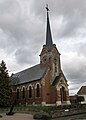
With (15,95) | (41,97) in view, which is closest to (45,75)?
(41,97)

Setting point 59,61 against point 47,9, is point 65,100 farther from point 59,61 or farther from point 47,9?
point 47,9

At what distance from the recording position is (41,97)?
51.8 m

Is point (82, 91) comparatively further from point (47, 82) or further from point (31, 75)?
Answer: point (47, 82)

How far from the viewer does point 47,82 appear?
53.1 meters

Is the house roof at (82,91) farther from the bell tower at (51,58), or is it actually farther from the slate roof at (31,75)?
the bell tower at (51,58)

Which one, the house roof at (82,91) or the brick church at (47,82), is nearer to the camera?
the brick church at (47,82)

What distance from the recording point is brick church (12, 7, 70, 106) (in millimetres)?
52219

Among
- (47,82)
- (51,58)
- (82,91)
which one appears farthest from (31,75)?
(82,91)

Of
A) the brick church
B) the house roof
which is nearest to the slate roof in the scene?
the brick church

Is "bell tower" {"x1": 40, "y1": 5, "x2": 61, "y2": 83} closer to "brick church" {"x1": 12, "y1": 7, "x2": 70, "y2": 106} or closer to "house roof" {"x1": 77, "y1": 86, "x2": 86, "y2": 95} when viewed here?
"brick church" {"x1": 12, "y1": 7, "x2": 70, "y2": 106}

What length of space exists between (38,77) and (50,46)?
33.3ft

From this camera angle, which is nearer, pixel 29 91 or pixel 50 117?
pixel 50 117

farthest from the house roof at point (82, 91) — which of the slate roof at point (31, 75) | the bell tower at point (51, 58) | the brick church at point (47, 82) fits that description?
the bell tower at point (51, 58)

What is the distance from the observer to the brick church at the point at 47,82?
52.2 meters
